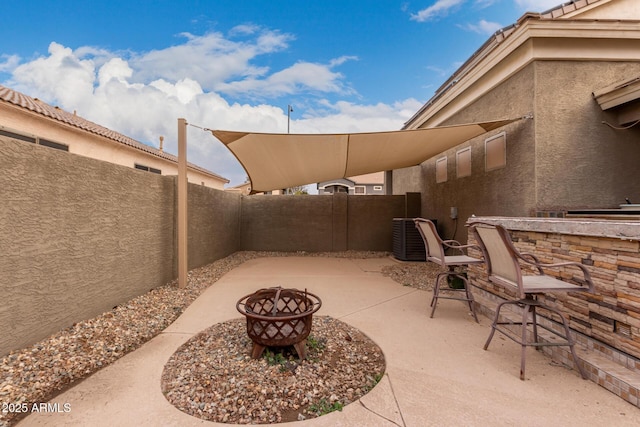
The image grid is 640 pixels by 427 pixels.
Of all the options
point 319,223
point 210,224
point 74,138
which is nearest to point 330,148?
point 210,224

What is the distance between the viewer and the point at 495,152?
16.4ft

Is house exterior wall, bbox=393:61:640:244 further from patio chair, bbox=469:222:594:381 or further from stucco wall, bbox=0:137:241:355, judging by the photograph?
stucco wall, bbox=0:137:241:355

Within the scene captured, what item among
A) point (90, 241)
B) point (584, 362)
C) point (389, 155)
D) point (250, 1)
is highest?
point (250, 1)

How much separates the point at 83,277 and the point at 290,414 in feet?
8.74

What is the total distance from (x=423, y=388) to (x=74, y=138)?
10102mm

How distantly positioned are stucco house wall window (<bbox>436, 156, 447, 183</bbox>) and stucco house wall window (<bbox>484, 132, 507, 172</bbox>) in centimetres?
161

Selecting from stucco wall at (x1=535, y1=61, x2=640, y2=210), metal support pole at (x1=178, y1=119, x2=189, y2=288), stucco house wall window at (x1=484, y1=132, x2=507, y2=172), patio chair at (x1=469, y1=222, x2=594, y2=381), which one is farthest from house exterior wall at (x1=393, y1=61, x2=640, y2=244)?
metal support pole at (x1=178, y1=119, x2=189, y2=288)

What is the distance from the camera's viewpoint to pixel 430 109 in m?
7.39

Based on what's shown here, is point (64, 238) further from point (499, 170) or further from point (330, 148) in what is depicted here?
point (499, 170)

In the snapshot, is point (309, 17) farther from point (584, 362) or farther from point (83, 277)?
point (584, 362)

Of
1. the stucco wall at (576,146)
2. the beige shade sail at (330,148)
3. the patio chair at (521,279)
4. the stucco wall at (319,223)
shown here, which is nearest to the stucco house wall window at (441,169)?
the beige shade sail at (330,148)

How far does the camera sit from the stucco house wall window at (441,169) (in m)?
6.90

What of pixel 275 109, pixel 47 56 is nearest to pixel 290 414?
pixel 47 56

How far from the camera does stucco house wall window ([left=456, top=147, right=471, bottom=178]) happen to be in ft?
19.3
